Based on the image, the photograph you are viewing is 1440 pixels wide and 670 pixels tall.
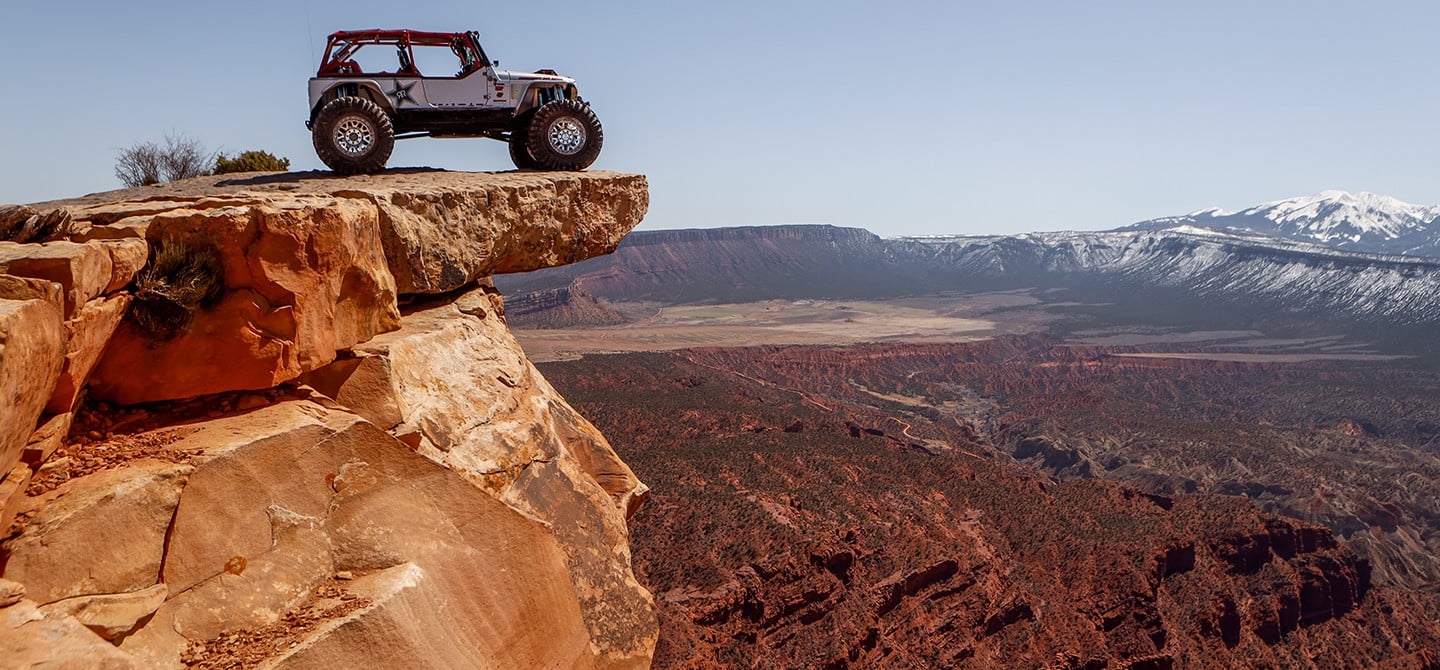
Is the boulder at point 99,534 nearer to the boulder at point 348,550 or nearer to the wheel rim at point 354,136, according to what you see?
the boulder at point 348,550

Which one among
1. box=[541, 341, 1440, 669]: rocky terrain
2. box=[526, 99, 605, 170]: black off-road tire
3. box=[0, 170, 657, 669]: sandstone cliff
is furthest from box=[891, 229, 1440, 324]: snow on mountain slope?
box=[0, 170, 657, 669]: sandstone cliff

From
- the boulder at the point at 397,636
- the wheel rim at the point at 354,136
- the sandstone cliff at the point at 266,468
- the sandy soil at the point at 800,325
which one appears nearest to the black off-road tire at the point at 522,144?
the wheel rim at the point at 354,136

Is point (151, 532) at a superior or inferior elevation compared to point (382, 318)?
inferior

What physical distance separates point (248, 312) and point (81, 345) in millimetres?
1277

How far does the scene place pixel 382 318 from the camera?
348 inches

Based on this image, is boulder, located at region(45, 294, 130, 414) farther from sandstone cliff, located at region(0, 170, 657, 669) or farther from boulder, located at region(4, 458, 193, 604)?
boulder, located at region(4, 458, 193, 604)

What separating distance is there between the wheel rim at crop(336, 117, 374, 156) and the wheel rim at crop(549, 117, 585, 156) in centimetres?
248

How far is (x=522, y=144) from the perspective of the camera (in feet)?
44.4

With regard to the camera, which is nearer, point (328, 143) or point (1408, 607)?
point (328, 143)

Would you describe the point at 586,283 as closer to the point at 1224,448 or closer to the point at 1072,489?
the point at 1224,448

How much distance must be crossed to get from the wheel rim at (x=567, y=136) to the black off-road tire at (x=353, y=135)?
2.23 m

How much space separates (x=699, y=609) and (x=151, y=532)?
808 inches

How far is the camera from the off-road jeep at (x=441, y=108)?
11.9 meters

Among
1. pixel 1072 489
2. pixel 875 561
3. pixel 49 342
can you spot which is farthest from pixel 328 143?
pixel 1072 489
